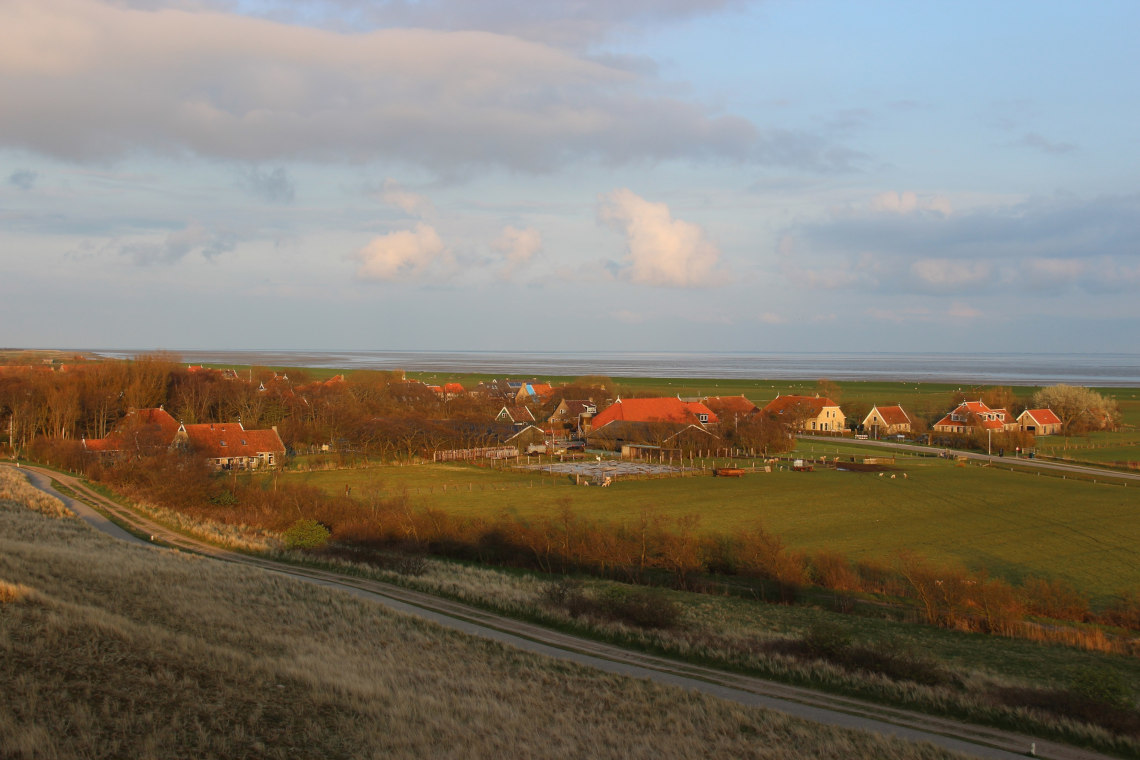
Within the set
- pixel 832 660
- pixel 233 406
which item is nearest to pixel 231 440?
pixel 233 406

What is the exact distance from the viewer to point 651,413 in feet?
213

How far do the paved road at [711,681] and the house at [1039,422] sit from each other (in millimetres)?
72320

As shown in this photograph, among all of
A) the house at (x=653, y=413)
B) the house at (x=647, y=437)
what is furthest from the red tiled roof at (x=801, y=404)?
the house at (x=647, y=437)

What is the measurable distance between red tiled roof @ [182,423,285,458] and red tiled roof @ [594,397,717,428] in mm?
25534

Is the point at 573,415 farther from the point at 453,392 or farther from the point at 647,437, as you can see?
the point at 647,437

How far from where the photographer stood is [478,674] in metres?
12.9

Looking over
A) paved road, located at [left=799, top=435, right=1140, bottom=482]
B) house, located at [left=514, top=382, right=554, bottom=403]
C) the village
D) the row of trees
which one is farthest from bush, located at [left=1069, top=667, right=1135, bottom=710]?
house, located at [left=514, top=382, right=554, bottom=403]

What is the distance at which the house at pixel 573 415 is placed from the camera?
72562 millimetres

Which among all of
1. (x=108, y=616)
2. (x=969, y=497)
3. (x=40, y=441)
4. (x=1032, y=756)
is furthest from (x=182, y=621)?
(x=40, y=441)

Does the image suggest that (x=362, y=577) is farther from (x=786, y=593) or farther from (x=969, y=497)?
(x=969, y=497)

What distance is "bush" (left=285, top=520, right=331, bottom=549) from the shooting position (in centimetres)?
2576

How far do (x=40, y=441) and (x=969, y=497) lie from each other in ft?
182

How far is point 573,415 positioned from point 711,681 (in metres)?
65.5

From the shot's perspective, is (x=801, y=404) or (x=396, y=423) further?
(x=801, y=404)
